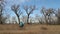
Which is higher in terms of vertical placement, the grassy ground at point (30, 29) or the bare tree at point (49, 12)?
the bare tree at point (49, 12)

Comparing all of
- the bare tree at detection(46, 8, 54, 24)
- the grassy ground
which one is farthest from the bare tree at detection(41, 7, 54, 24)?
the grassy ground

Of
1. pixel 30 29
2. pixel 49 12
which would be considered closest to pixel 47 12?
pixel 49 12

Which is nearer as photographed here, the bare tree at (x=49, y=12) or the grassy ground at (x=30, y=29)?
the grassy ground at (x=30, y=29)

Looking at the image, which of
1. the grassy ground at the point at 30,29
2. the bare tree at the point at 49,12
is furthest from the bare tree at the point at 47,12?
the grassy ground at the point at 30,29

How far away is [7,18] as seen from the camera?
49.3m

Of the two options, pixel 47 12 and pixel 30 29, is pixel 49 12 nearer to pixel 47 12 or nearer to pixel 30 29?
pixel 47 12

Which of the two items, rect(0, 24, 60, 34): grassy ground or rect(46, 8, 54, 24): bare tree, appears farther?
rect(46, 8, 54, 24): bare tree

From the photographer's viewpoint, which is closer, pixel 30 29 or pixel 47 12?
pixel 30 29

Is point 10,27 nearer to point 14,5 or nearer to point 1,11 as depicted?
point 1,11

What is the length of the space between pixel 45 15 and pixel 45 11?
1.32 meters

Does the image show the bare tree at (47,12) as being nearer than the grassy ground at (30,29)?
No

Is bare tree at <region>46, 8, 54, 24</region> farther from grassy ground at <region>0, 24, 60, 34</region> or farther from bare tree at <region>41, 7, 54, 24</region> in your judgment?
grassy ground at <region>0, 24, 60, 34</region>

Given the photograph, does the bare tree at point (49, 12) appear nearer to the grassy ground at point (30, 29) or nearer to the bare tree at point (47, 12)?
the bare tree at point (47, 12)

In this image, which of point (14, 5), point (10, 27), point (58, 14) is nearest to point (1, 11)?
point (14, 5)
